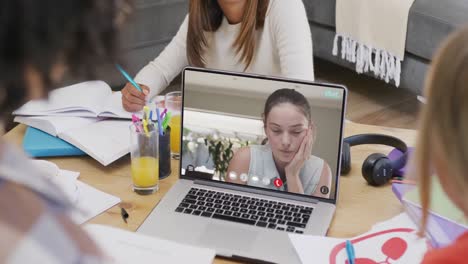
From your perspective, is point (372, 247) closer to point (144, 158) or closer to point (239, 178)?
point (239, 178)

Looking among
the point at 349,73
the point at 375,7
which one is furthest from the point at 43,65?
the point at 349,73

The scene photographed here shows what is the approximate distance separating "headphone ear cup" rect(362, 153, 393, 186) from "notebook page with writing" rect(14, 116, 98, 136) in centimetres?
59

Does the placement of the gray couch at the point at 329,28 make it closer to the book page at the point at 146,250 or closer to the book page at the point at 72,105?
the book page at the point at 72,105

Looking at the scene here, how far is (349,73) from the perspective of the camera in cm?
331

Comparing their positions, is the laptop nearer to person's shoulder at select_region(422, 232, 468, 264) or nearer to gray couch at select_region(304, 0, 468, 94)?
→ person's shoulder at select_region(422, 232, 468, 264)

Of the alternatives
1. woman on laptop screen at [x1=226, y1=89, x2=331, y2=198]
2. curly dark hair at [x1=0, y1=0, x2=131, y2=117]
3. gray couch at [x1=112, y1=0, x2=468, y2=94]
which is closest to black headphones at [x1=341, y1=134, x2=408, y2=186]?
woman on laptop screen at [x1=226, y1=89, x2=331, y2=198]

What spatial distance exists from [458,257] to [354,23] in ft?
7.33

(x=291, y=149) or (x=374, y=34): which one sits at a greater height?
(x=374, y=34)

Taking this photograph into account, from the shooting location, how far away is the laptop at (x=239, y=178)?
1099 mm

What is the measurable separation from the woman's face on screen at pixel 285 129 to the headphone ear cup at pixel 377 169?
0.50 ft

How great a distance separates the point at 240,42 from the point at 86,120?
20.5 inches

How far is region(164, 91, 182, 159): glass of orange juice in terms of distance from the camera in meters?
1.35

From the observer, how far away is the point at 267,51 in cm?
180

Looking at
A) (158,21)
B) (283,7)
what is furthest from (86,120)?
(158,21)
